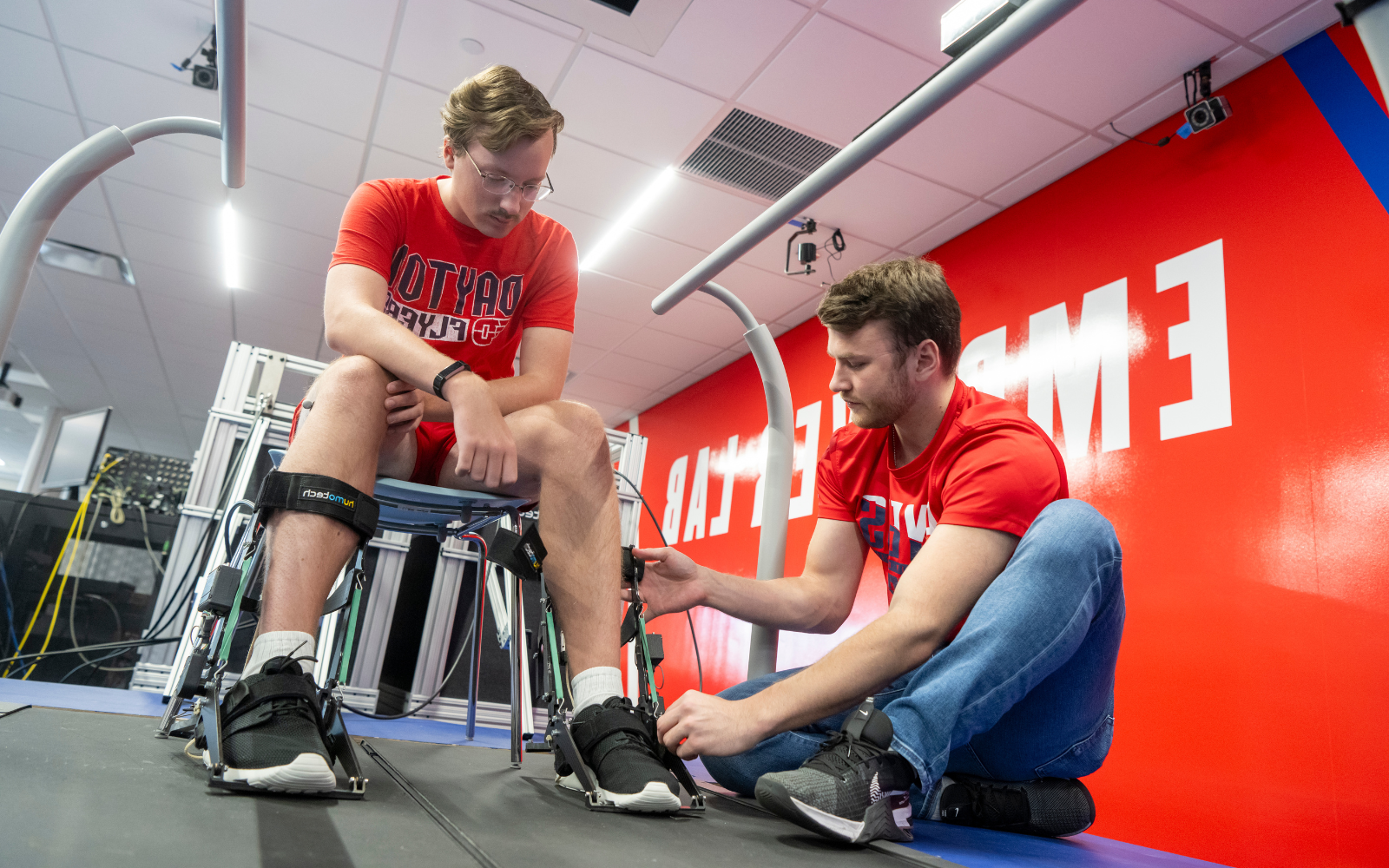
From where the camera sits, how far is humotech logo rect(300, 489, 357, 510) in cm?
90

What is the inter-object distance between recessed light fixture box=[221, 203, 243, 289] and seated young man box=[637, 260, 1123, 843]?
4.52 metres

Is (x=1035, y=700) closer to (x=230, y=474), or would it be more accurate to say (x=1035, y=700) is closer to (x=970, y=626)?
(x=970, y=626)

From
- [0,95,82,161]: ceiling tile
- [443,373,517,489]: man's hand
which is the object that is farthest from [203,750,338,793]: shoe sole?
[0,95,82,161]: ceiling tile

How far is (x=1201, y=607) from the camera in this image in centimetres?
258

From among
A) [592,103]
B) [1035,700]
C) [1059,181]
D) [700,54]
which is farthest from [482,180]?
[1059,181]

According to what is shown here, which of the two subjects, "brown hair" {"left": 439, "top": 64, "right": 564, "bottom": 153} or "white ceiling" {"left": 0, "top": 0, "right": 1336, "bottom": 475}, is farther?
"white ceiling" {"left": 0, "top": 0, "right": 1336, "bottom": 475}

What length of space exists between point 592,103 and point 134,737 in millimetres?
3034

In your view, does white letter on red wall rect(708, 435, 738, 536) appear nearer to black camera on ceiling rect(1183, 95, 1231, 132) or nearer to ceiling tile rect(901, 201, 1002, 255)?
ceiling tile rect(901, 201, 1002, 255)

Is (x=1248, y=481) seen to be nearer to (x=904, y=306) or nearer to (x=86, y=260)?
(x=904, y=306)

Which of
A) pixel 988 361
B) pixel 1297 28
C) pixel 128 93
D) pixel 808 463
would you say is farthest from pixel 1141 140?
pixel 128 93

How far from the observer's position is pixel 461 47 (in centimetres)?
323

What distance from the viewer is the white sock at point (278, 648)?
82 centimetres

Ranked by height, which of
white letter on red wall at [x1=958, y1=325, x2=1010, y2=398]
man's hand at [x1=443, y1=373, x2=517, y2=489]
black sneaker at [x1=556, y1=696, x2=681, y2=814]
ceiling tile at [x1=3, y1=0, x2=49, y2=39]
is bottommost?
black sneaker at [x1=556, y1=696, x2=681, y2=814]

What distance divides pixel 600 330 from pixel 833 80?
2.90 m
